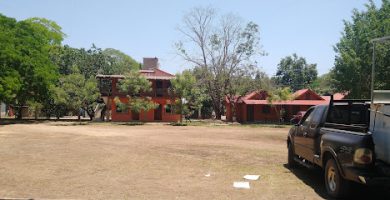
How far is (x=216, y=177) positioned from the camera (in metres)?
→ 9.77

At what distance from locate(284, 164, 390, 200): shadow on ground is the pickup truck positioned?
0.20 m

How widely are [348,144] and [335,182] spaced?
98 centimetres

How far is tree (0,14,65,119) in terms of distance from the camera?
116 feet

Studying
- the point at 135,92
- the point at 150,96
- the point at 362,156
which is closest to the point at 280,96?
the point at 150,96

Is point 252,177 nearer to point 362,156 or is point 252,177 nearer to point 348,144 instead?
point 348,144

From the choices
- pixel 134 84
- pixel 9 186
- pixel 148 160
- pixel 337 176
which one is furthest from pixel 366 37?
pixel 9 186

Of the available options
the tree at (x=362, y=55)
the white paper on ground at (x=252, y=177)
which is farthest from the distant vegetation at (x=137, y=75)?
the white paper on ground at (x=252, y=177)

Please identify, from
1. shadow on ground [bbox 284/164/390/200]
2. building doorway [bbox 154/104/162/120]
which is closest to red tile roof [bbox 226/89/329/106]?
building doorway [bbox 154/104/162/120]

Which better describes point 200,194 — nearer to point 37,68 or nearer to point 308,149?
point 308,149

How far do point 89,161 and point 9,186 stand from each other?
3.98 meters

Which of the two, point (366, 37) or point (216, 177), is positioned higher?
point (366, 37)

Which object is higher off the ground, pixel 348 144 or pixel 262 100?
pixel 262 100

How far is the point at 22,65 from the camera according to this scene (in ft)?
126

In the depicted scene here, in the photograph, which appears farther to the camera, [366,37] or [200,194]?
[366,37]
